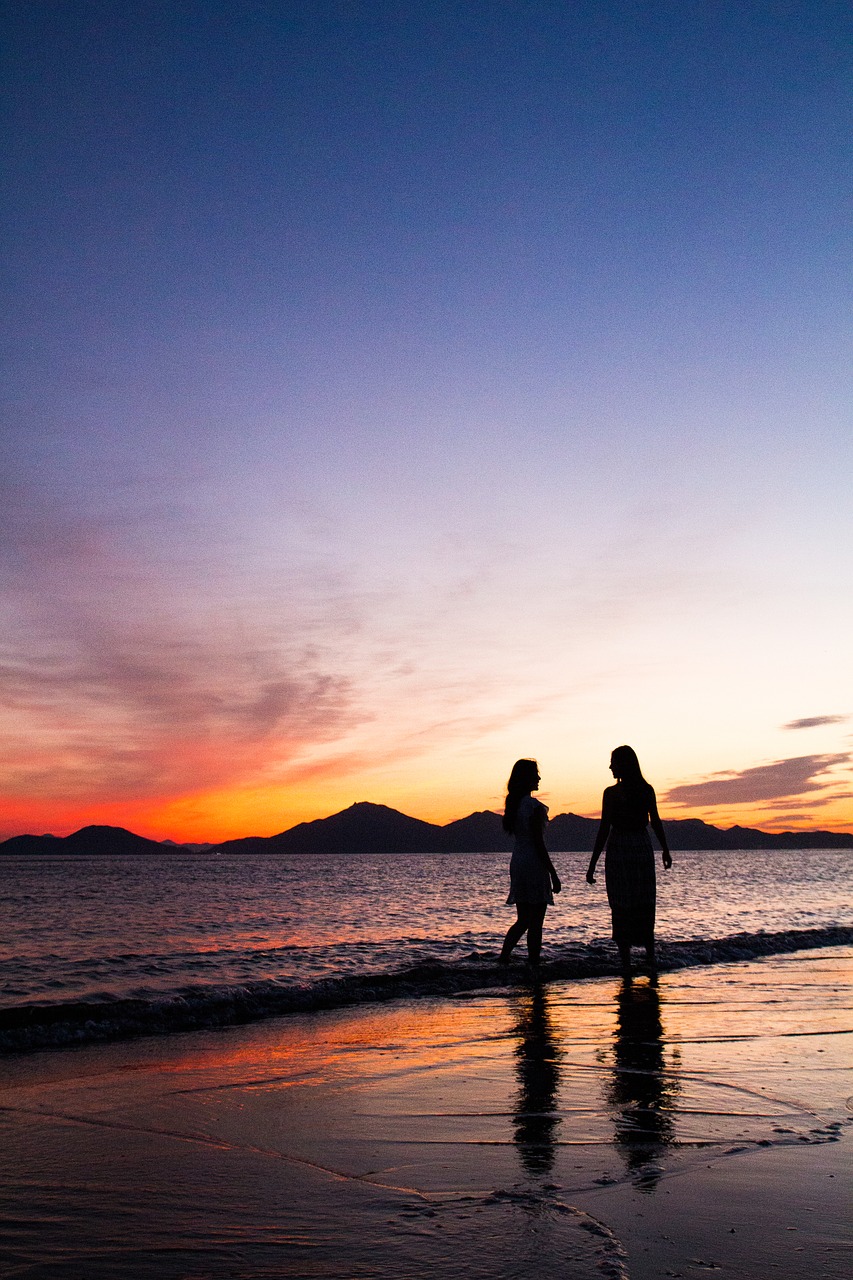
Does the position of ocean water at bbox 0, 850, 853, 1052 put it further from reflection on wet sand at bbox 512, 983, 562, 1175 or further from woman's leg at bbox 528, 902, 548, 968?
reflection on wet sand at bbox 512, 983, 562, 1175

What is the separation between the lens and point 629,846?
10.0 metres

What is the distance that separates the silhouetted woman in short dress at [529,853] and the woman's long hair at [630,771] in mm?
1000

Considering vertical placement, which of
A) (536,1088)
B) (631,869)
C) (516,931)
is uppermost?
(631,869)

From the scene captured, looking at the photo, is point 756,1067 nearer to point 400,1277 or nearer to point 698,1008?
point 698,1008

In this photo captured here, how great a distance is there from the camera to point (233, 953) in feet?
49.5

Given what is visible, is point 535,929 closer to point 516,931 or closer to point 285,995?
point 516,931

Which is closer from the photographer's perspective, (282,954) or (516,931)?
(516,931)

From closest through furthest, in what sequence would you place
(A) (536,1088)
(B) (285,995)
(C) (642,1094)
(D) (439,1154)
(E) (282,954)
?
(D) (439,1154) < (C) (642,1094) < (A) (536,1088) < (B) (285,995) < (E) (282,954)

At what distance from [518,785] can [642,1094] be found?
→ 5789 mm

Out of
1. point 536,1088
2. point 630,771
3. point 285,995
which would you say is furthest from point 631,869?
point 536,1088

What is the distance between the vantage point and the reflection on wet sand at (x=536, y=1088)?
3769 millimetres

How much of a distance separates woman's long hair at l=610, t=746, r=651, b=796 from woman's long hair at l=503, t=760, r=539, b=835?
985 mm

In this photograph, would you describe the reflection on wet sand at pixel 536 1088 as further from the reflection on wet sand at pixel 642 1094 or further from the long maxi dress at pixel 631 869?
the long maxi dress at pixel 631 869

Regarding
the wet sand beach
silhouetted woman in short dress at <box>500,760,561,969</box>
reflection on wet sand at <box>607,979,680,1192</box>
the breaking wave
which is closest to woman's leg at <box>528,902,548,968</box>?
silhouetted woman in short dress at <box>500,760,561,969</box>
